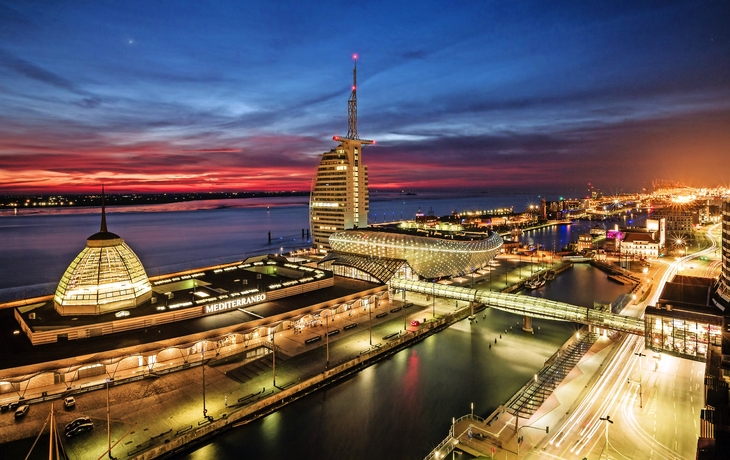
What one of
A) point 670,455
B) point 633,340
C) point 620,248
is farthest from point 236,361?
point 620,248

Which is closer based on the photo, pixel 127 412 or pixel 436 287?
pixel 127 412

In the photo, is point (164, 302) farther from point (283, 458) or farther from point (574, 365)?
point (574, 365)

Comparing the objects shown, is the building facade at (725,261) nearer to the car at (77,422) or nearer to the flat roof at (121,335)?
the flat roof at (121,335)

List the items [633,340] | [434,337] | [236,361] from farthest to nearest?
1. [434,337]
2. [633,340]
3. [236,361]

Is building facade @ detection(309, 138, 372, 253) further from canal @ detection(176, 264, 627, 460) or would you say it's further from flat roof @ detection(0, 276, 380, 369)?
canal @ detection(176, 264, 627, 460)

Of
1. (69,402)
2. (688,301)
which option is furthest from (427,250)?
(69,402)

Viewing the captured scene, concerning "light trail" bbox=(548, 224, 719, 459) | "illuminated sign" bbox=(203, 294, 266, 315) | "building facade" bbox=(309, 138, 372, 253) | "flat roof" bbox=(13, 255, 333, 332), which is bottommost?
"light trail" bbox=(548, 224, 719, 459)

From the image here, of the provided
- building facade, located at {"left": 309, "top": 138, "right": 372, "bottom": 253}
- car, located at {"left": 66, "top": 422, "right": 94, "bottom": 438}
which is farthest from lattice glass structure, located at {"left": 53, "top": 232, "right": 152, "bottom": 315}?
building facade, located at {"left": 309, "top": 138, "right": 372, "bottom": 253}

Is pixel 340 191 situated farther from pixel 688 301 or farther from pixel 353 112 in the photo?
pixel 688 301
